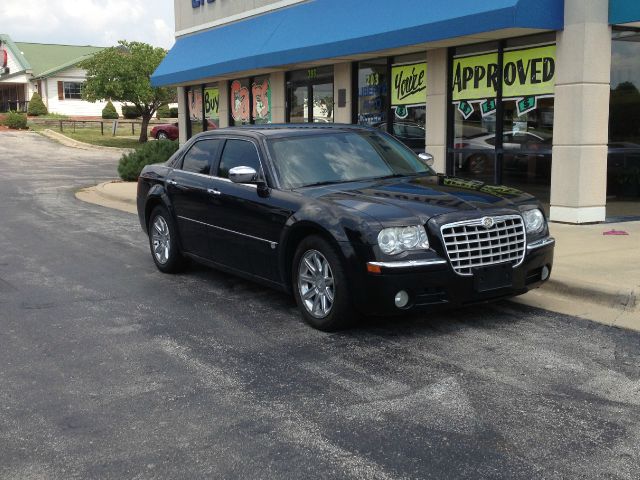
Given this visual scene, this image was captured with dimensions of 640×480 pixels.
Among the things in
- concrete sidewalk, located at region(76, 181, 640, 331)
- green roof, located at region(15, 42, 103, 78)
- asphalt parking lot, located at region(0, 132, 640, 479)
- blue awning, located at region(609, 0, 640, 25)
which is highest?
green roof, located at region(15, 42, 103, 78)

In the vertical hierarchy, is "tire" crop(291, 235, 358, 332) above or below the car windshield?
below

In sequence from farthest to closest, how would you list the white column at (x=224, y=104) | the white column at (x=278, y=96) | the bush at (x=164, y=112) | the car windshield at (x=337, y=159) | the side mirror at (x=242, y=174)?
1. the bush at (x=164, y=112)
2. the white column at (x=224, y=104)
3. the white column at (x=278, y=96)
4. the car windshield at (x=337, y=159)
5. the side mirror at (x=242, y=174)

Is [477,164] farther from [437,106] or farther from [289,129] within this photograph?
[289,129]

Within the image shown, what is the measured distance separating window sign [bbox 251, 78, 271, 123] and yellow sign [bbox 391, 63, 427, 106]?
5.11 m

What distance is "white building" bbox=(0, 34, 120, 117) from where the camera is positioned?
5972cm

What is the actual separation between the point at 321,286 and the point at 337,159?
59.4 inches

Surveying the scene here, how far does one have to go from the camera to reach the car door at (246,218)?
6605mm

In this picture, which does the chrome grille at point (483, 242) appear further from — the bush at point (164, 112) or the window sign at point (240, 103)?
the bush at point (164, 112)

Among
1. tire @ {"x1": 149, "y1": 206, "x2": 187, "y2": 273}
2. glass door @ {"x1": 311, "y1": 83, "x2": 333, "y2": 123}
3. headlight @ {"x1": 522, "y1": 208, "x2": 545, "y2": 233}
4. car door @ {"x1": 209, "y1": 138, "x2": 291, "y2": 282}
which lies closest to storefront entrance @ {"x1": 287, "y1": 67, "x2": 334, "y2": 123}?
glass door @ {"x1": 311, "y1": 83, "x2": 333, "y2": 123}

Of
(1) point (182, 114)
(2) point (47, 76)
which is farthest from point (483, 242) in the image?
(2) point (47, 76)

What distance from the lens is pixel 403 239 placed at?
5676mm

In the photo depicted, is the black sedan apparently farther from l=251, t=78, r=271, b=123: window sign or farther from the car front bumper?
l=251, t=78, r=271, b=123: window sign

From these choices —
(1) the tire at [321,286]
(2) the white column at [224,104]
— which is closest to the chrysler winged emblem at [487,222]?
(1) the tire at [321,286]

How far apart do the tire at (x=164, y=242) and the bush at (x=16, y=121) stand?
44.9 m
